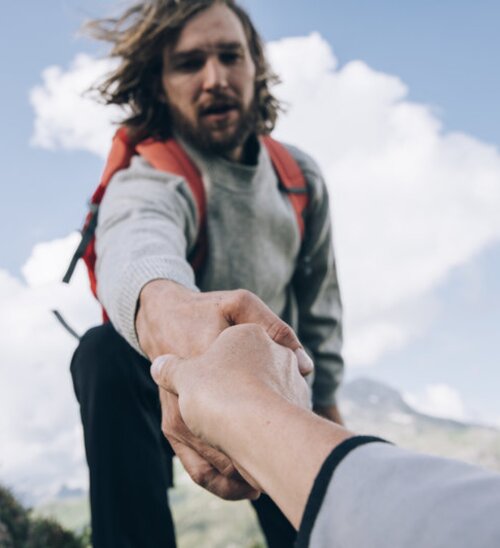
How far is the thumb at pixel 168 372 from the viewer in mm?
2111

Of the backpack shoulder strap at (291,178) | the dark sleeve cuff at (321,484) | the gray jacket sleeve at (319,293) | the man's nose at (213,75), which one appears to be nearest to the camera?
the dark sleeve cuff at (321,484)

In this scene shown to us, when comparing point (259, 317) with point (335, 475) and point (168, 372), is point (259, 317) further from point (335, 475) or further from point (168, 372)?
point (335, 475)

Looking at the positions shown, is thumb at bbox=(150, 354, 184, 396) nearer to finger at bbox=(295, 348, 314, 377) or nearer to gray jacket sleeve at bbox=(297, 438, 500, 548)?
finger at bbox=(295, 348, 314, 377)

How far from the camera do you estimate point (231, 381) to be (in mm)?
1745

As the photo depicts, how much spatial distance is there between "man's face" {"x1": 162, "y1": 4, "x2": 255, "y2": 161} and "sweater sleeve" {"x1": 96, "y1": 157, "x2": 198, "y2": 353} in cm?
62

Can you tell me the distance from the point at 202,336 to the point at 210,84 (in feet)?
9.47

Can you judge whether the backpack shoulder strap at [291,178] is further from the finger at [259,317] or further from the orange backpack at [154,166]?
the finger at [259,317]

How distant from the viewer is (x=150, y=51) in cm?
514

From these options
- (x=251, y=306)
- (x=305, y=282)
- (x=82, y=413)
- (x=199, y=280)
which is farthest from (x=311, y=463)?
(x=305, y=282)

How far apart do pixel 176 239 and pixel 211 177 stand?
45.7 inches

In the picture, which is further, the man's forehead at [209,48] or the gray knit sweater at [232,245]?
the man's forehead at [209,48]

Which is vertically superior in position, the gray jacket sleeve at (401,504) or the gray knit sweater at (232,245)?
the gray knit sweater at (232,245)

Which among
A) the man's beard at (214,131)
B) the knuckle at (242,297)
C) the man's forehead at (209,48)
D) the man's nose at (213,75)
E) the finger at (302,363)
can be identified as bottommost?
the finger at (302,363)

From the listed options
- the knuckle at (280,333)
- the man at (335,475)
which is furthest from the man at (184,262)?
the man at (335,475)
